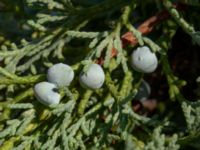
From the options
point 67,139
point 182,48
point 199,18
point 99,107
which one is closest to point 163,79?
point 182,48

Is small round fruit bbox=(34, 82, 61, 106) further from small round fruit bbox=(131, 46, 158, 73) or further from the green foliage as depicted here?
small round fruit bbox=(131, 46, 158, 73)

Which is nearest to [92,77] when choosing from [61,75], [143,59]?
[61,75]

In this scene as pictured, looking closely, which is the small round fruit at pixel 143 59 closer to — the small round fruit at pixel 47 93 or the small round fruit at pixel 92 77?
the small round fruit at pixel 92 77

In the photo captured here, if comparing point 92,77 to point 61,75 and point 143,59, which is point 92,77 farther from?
point 143,59

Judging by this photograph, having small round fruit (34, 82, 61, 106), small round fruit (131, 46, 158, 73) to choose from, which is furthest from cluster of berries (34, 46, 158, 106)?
small round fruit (131, 46, 158, 73)

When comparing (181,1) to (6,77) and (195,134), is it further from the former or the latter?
(6,77)

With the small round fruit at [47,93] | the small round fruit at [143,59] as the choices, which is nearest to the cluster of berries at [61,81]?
the small round fruit at [47,93]
